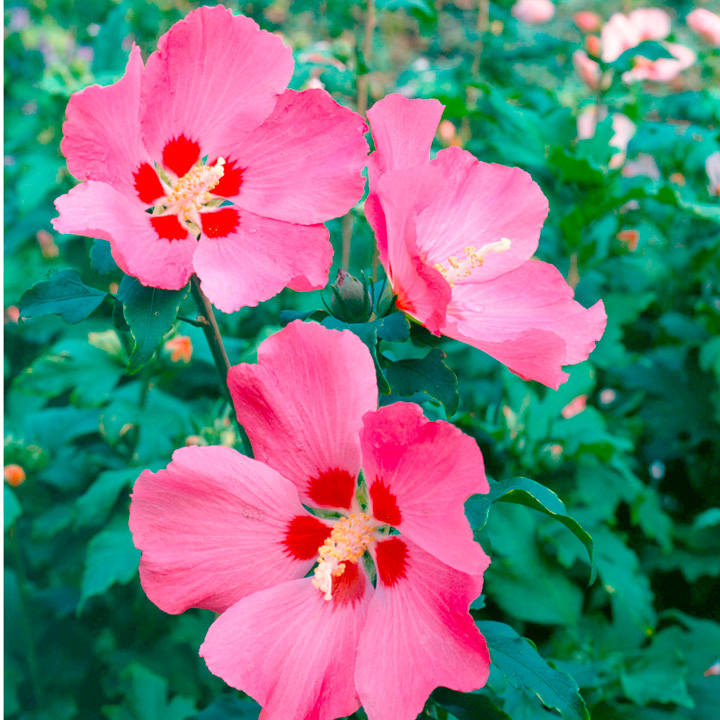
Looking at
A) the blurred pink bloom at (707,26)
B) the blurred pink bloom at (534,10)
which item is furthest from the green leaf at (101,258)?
the blurred pink bloom at (707,26)

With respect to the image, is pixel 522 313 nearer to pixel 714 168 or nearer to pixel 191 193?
pixel 191 193

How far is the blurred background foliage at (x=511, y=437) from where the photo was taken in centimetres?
148

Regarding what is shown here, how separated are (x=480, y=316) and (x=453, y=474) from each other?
0.23 m

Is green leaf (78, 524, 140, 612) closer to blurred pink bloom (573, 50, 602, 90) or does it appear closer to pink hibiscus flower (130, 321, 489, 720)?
pink hibiscus flower (130, 321, 489, 720)

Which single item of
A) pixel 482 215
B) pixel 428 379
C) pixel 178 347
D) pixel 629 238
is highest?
→ pixel 482 215

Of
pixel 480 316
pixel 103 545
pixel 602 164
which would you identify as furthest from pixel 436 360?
pixel 602 164

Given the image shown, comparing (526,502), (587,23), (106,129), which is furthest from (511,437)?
(587,23)

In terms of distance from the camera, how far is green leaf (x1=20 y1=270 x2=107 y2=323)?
0.77 metres

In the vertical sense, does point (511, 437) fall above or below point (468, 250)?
below

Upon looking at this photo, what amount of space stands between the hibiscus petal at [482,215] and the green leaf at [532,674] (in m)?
0.36

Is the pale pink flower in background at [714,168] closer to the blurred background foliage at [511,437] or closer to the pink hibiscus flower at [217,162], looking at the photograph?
the blurred background foliage at [511,437]

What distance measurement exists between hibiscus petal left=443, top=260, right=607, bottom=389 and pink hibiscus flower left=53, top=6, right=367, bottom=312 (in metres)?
0.16

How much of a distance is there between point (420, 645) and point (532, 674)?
200 millimetres

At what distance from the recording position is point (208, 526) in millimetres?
671
